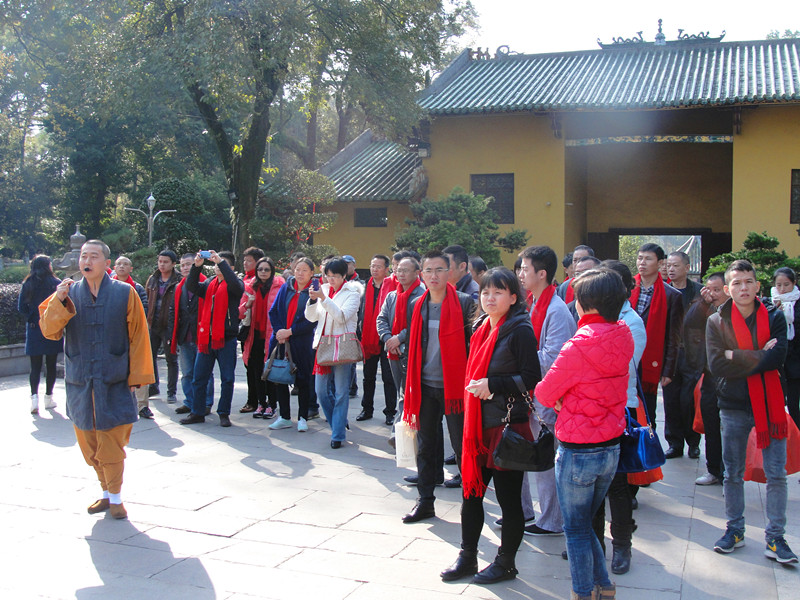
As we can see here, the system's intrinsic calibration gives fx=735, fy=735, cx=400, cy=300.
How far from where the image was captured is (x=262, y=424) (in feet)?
26.2

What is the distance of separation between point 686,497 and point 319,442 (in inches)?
133

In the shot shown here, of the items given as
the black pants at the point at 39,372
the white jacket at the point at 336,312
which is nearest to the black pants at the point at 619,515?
the white jacket at the point at 336,312

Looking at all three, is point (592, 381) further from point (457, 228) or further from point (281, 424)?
point (457, 228)

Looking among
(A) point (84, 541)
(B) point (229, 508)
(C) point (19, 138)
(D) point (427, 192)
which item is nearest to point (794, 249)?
(D) point (427, 192)

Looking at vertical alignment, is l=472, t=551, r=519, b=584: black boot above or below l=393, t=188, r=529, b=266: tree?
below

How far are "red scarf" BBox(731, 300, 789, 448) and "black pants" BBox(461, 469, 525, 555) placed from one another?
1.47 meters

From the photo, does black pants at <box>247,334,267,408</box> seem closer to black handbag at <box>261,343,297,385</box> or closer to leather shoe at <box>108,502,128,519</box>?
black handbag at <box>261,343,297,385</box>

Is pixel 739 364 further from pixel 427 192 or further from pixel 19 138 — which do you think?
pixel 19 138

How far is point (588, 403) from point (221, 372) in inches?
205

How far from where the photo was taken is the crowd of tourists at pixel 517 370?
3367 millimetres

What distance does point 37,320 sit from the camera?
8305mm

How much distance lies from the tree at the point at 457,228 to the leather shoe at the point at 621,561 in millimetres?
10143

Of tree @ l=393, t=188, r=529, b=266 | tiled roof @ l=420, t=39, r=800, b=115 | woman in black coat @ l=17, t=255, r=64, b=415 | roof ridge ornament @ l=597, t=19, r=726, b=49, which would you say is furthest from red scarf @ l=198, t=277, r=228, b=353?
roof ridge ornament @ l=597, t=19, r=726, b=49

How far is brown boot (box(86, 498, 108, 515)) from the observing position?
503 cm
